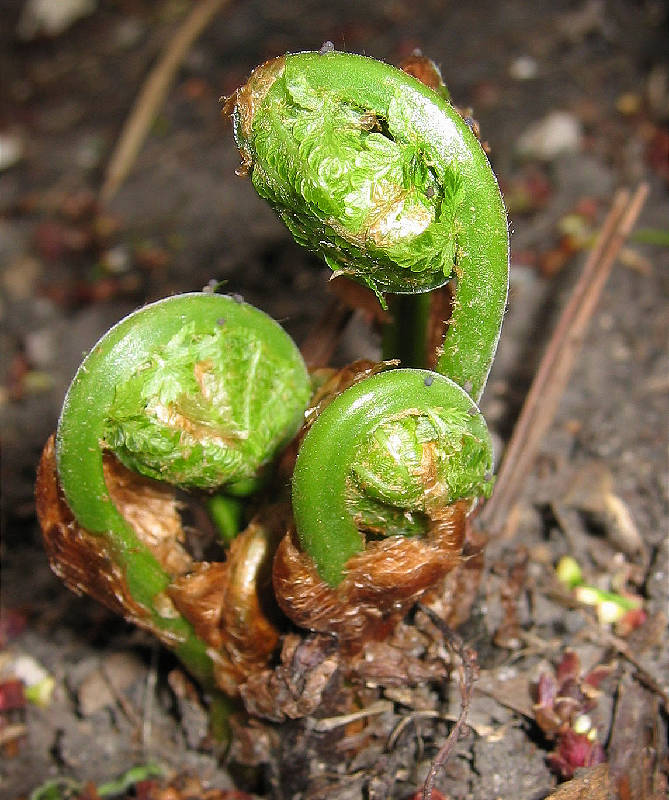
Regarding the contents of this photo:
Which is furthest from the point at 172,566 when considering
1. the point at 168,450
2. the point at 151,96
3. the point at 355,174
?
the point at 151,96

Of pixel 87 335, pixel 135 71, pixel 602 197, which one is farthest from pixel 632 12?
pixel 87 335

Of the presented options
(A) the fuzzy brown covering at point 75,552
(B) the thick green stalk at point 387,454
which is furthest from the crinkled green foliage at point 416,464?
(A) the fuzzy brown covering at point 75,552

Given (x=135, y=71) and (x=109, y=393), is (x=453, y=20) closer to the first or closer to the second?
(x=135, y=71)

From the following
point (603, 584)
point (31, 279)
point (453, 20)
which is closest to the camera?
point (603, 584)

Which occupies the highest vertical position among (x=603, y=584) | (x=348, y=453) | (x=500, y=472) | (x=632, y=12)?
(x=348, y=453)

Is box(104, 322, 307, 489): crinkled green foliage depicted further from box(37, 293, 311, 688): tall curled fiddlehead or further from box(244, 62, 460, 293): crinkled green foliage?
box(244, 62, 460, 293): crinkled green foliage

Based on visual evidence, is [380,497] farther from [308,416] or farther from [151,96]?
[151,96]
